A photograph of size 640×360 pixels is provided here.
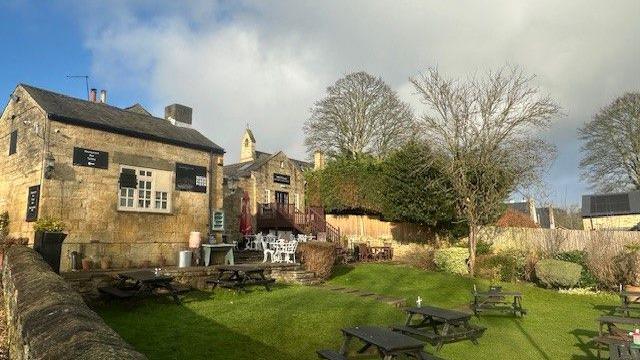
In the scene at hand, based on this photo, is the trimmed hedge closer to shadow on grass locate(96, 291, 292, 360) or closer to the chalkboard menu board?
the chalkboard menu board

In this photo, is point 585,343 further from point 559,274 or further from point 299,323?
point 559,274

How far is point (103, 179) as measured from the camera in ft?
43.6

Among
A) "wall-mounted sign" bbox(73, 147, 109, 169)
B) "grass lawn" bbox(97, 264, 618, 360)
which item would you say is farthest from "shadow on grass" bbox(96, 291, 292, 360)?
"wall-mounted sign" bbox(73, 147, 109, 169)

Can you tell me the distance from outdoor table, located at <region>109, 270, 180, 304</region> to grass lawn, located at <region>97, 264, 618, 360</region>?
0.31 m

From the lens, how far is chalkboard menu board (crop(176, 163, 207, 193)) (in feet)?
49.8

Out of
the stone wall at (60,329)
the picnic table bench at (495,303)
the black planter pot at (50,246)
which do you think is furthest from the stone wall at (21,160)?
the picnic table bench at (495,303)

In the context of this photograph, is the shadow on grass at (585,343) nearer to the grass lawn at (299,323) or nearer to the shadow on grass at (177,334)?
the grass lawn at (299,323)

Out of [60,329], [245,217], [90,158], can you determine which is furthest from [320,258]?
[60,329]

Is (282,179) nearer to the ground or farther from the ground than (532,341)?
farther from the ground

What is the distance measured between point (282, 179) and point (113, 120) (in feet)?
45.2

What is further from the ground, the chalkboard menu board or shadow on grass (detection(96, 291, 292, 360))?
the chalkboard menu board

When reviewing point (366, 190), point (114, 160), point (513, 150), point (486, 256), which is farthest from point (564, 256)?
point (114, 160)

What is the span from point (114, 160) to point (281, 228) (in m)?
11.0

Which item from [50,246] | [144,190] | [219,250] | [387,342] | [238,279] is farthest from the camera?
[219,250]
